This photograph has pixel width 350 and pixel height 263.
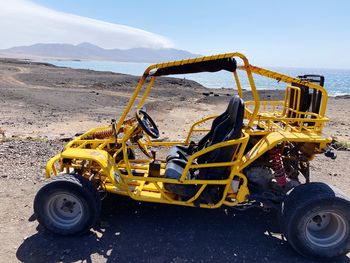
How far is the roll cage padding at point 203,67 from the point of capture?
4176mm

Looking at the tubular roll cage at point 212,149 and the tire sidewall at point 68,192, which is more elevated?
the tubular roll cage at point 212,149

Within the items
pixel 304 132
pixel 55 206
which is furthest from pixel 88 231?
pixel 304 132

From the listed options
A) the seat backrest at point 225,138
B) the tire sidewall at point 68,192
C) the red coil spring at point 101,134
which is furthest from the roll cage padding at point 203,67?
the tire sidewall at point 68,192

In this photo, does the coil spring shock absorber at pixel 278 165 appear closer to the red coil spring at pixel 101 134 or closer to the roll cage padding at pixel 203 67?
the roll cage padding at pixel 203 67

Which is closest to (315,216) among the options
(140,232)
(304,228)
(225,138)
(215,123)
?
(304,228)

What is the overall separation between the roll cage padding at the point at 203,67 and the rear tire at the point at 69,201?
168 cm

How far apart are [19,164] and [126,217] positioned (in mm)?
3084

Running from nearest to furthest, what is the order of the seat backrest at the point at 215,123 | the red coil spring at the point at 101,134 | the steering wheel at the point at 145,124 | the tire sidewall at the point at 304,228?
the tire sidewall at the point at 304,228 < the steering wheel at the point at 145,124 < the seat backrest at the point at 215,123 < the red coil spring at the point at 101,134

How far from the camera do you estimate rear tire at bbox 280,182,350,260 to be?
13.1 ft

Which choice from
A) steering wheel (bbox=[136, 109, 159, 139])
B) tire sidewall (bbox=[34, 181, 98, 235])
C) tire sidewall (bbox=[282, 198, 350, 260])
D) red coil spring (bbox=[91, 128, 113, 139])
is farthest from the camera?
red coil spring (bbox=[91, 128, 113, 139])

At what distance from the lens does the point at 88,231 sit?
445cm

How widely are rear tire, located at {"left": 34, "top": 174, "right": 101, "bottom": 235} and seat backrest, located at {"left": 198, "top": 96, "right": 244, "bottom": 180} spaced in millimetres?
1360

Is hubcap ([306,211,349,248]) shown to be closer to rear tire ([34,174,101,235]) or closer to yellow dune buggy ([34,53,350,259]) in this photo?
yellow dune buggy ([34,53,350,259])

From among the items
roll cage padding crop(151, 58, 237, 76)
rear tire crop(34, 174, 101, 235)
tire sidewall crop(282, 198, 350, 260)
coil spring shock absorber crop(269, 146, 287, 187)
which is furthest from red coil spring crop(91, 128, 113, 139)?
tire sidewall crop(282, 198, 350, 260)
